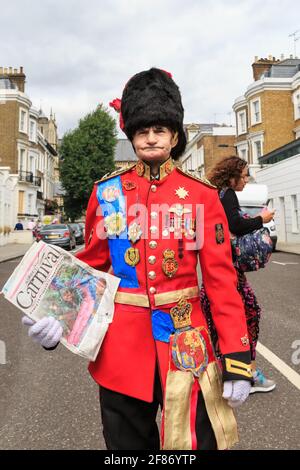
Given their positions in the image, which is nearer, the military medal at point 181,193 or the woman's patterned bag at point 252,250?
the military medal at point 181,193

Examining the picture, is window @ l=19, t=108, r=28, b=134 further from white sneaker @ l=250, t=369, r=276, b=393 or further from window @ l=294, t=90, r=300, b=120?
white sneaker @ l=250, t=369, r=276, b=393

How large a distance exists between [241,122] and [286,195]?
1365 cm

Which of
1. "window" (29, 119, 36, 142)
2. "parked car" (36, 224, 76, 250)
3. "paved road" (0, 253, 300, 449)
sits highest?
"window" (29, 119, 36, 142)

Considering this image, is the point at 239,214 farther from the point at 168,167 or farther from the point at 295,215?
the point at 295,215

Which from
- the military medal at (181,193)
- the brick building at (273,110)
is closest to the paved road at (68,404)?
the military medal at (181,193)

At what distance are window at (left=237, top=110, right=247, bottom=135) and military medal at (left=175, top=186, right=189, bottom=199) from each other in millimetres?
33388

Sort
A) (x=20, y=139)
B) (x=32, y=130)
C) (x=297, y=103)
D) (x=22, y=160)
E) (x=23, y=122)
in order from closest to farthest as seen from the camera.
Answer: (x=297, y=103), (x=20, y=139), (x=23, y=122), (x=22, y=160), (x=32, y=130)

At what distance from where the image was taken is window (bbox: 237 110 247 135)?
32.8 m

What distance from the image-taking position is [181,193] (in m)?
1.72

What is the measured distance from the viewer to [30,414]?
9.49 ft

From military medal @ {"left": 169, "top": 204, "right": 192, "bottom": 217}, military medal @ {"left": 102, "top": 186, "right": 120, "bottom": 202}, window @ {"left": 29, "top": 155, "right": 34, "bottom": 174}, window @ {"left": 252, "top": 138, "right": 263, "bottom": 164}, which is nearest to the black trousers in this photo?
military medal @ {"left": 169, "top": 204, "right": 192, "bottom": 217}

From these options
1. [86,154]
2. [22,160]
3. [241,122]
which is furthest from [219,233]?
[22,160]

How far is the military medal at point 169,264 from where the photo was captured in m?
1.62

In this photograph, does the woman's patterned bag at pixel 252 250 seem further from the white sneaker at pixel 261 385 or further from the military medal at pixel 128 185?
the military medal at pixel 128 185
